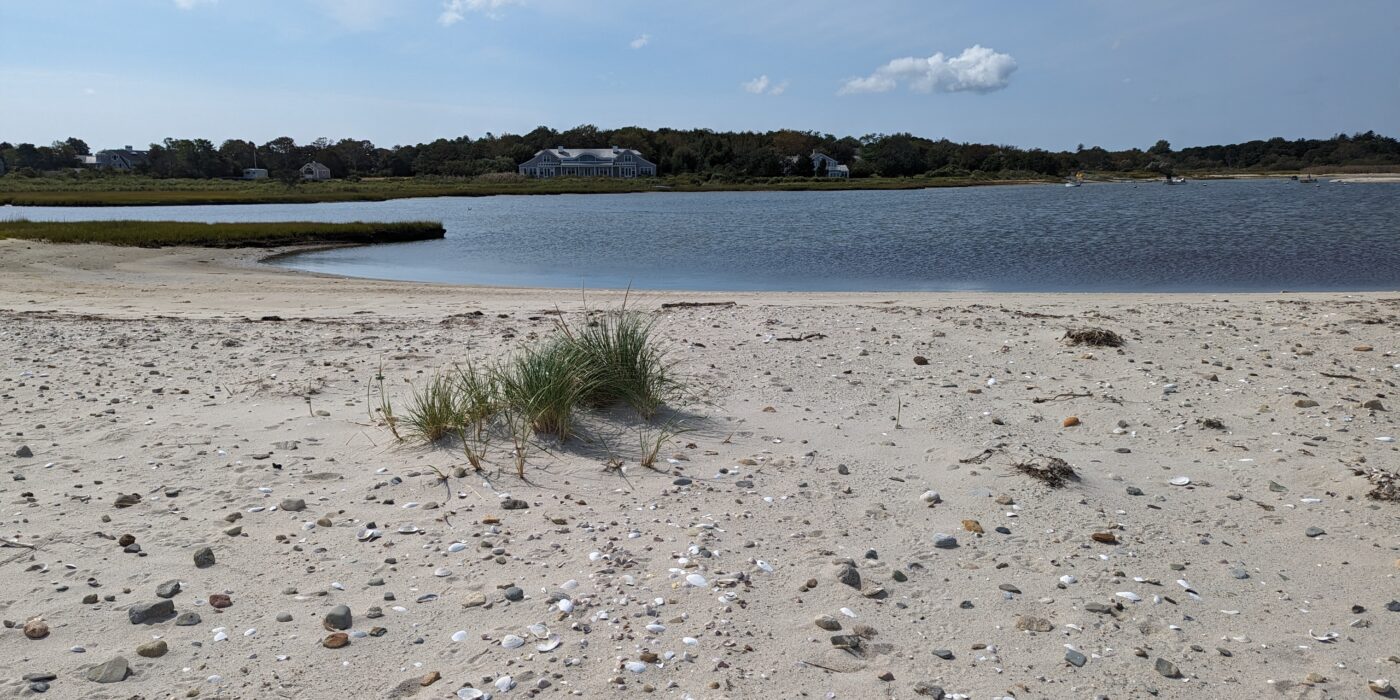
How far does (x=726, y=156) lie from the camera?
14762 centimetres

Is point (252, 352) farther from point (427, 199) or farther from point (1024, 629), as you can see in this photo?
point (427, 199)

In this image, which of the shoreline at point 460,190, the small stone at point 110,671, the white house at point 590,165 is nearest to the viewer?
the small stone at point 110,671

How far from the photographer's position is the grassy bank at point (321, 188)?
228ft

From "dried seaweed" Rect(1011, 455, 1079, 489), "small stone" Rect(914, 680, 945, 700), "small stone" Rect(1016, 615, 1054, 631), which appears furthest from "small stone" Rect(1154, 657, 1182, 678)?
"dried seaweed" Rect(1011, 455, 1079, 489)

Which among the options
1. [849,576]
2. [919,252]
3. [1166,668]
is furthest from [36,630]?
[919,252]

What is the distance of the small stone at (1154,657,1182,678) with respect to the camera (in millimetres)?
3609

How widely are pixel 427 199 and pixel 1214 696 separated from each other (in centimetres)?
9232

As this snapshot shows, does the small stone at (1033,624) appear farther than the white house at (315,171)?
No

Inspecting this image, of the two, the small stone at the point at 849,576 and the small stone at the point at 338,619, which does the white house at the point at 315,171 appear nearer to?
the small stone at the point at 338,619

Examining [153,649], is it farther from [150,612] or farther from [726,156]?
[726,156]

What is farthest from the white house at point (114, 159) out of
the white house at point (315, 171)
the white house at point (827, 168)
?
the white house at point (827, 168)

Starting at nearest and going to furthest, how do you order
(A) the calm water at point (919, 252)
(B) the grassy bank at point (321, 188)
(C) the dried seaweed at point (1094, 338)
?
Answer: (C) the dried seaweed at point (1094, 338), (A) the calm water at point (919, 252), (B) the grassy bank at point (321, 188)

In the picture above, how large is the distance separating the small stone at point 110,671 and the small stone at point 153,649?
7cm

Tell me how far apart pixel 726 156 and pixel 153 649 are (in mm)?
147551
